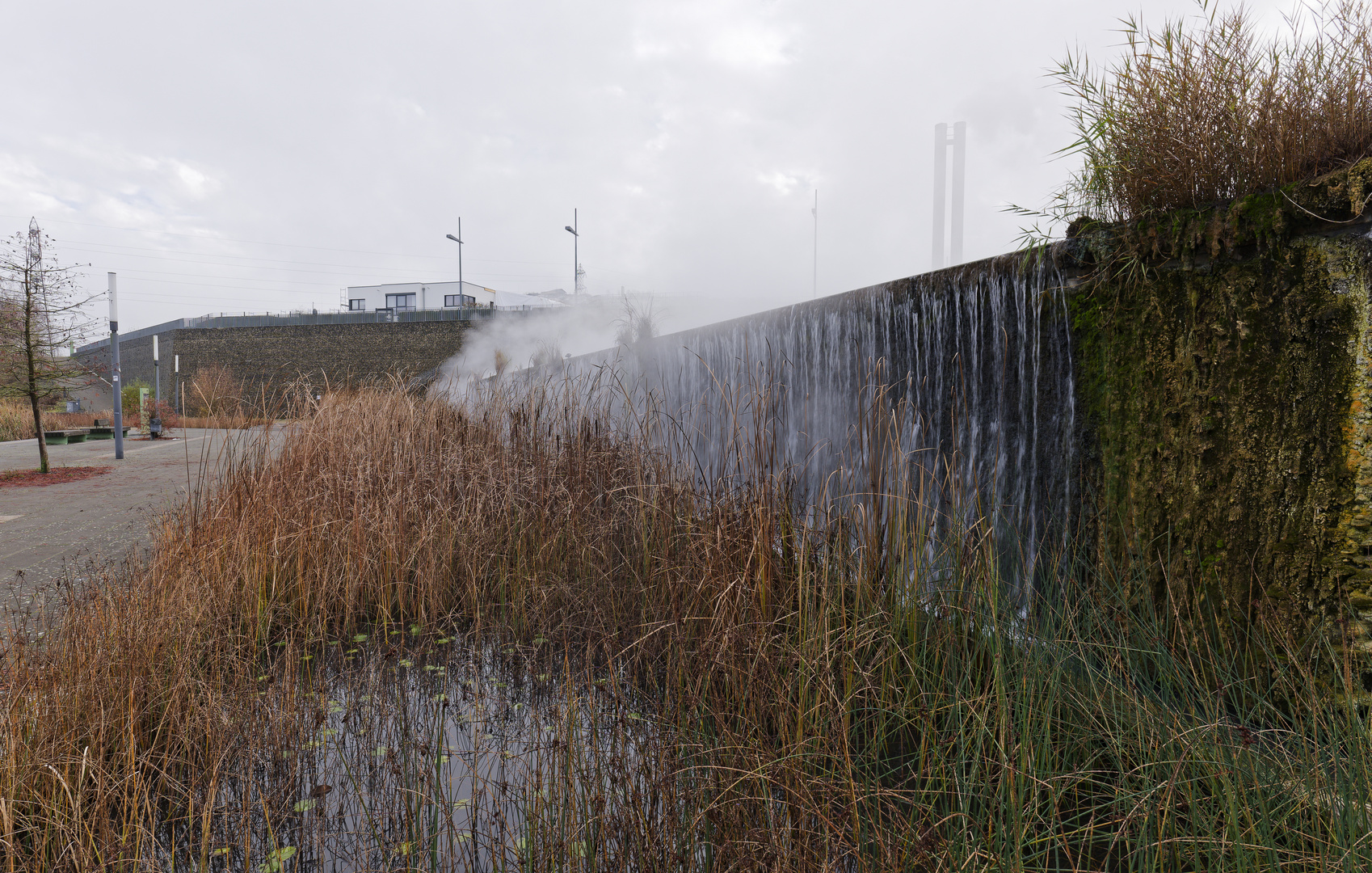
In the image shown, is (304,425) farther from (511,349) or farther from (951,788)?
(511,349)

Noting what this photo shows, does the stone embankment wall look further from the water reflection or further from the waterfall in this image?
the water reflection

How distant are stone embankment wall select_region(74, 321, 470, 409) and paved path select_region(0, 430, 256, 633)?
19.2 meters

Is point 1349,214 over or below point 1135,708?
over

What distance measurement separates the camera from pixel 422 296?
45.2 meters

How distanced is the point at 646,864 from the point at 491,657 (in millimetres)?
1619

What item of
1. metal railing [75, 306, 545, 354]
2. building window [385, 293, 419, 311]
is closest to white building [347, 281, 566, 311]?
building window [385, 293, 419, 311]

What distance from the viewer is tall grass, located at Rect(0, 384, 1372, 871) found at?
1.63 metres

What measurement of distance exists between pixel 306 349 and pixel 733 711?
3598 centimetres

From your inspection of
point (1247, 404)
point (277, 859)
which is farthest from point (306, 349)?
point (1247, 404)

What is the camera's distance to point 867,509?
258 centimetres

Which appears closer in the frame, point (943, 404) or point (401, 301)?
point (943, 404)

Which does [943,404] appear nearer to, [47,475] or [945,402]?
[945,402]

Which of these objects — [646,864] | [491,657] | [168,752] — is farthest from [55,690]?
[646,864]

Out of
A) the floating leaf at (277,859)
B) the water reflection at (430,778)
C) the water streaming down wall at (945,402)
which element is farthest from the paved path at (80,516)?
the water streaming down wall at (945,402)
